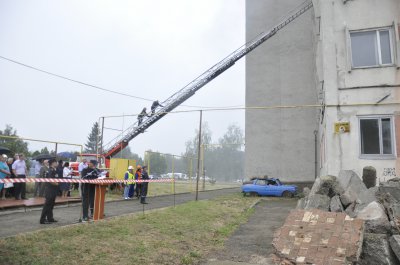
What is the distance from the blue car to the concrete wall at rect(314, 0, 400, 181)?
21.5 feet

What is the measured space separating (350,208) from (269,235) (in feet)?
6.64

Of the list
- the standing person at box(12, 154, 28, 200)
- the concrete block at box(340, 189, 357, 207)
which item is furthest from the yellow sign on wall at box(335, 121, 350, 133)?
the standing person at box(12, 154, 28, 200)

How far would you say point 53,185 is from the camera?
8.82m

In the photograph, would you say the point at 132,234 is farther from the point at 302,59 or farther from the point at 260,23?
the point at 260,23

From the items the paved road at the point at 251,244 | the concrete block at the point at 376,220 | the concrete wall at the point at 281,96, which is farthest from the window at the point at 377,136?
the concrete wall at the point at 281,96

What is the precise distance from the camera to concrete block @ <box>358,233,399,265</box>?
5.76m

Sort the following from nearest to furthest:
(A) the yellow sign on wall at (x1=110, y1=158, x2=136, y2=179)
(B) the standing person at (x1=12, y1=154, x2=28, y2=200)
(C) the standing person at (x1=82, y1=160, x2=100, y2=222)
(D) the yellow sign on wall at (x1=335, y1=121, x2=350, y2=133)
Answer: (C) the standing person at (x1=82, y1=160, x2=100, y2=222) < (D) the yellow sign on wall at (x1=335, y1=121, x2=350, y2=133) < (B) the standing person at (x1=12, y1=154, x2=28, y2=200) < (A) the yellow sign on wall at (x1=110, y1=158, x2=136, y2=179)

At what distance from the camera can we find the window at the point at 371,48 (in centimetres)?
1213

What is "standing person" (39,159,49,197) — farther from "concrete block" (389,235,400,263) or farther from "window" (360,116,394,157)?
"concrete block" (389,235,400,263)

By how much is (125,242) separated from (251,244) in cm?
278

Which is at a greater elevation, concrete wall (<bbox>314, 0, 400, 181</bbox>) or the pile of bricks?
concrete wall (<bbox>314, 0, 400, 181</bbox>)

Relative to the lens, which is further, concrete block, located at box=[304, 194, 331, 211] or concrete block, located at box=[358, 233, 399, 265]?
concrete block, located at box=[304, 194, 331, 211]

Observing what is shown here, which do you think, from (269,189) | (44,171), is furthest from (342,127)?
(44,171)

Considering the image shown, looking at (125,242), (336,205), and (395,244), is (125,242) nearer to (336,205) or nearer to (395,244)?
(336,205)
